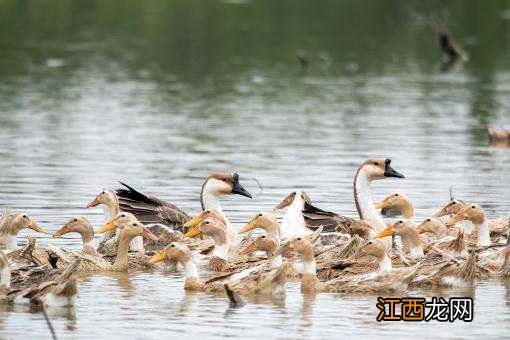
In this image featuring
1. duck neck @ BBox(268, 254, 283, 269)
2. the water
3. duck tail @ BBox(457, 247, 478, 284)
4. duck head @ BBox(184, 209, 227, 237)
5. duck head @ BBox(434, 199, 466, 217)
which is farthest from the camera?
duck head @ BBox(434, 199, 466, 217)

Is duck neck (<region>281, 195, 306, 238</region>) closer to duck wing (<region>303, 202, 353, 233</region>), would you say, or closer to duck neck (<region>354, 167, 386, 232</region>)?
duck wing (<region>303, 202, 353, 233</region>)

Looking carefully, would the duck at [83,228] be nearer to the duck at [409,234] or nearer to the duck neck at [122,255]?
the duck neck at [122,255]

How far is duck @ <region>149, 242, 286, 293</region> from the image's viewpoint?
15.1 metres

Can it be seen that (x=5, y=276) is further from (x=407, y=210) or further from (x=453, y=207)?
(x=453, y=207)

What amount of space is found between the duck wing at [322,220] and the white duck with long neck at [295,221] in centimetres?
7

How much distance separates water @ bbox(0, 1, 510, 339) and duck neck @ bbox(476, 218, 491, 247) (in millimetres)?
1712

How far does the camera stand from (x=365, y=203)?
18.8 m

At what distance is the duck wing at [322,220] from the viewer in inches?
730

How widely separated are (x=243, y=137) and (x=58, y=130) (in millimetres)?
4020

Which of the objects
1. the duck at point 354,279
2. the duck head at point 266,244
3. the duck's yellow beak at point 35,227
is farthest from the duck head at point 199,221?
the duck at point 354,279

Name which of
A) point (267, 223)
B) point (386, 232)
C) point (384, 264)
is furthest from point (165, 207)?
point (384, 264)

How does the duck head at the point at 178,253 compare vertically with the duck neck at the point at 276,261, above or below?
above

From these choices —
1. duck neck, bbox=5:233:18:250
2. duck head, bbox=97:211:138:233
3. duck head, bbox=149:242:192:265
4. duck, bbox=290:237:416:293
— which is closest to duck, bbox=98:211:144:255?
duck head, bbox=97:211:138:233

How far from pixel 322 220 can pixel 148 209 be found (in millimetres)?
2318
